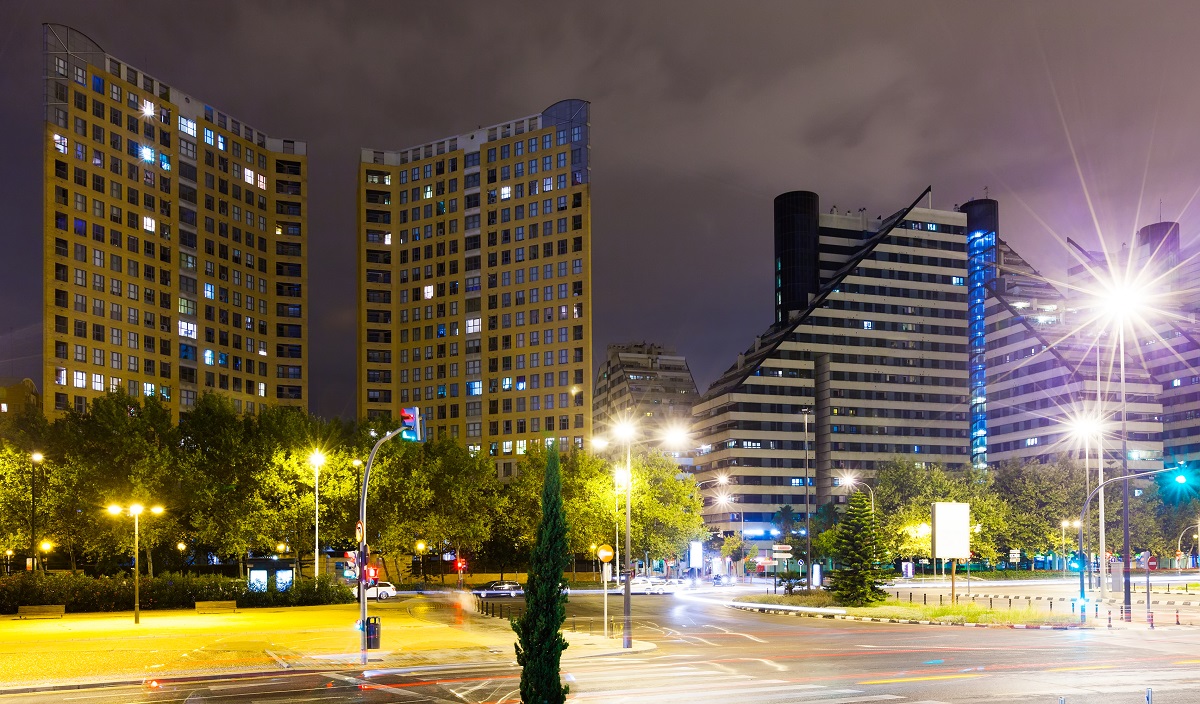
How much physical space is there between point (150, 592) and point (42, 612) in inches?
261

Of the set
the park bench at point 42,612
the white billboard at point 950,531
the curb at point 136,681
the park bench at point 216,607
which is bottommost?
the park bench at point 216,607

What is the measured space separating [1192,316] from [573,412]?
138 metres

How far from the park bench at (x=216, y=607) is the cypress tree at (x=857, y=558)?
122 feet

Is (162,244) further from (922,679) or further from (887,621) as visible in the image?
(922,679)

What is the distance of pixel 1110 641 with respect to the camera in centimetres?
3625

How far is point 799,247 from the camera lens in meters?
187

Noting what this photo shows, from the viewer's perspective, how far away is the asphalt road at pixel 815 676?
899 inches

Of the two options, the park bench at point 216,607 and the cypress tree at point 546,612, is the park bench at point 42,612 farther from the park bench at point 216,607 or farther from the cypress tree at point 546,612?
the cypress tree at point 546,612

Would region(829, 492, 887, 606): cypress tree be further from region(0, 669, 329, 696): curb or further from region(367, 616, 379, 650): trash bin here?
region(0, 669, 329, 696): curb

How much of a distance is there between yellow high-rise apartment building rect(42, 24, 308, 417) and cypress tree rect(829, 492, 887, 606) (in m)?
90.0

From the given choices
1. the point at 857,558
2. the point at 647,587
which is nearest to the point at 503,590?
the point at 647,587

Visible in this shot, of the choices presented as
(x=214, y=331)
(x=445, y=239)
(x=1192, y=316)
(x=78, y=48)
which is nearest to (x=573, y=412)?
(x=445, y=239)

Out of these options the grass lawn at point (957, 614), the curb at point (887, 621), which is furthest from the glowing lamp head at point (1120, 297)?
the curb at point (887, 621)

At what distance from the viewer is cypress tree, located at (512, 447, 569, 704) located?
1171 centimetres
